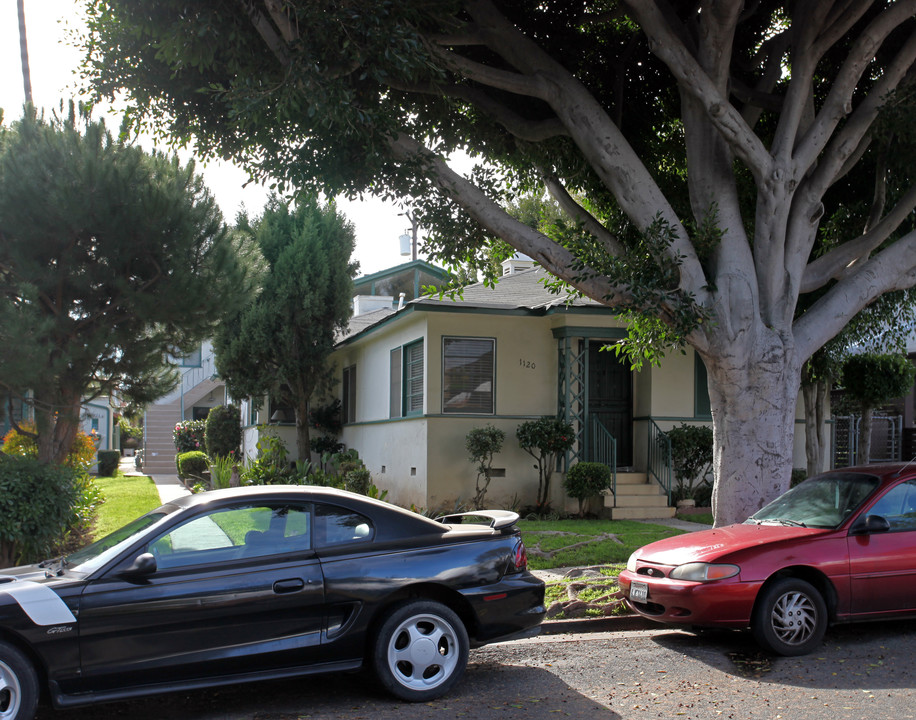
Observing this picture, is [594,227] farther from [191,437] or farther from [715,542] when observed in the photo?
[191,437]

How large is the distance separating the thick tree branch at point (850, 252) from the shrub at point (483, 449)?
6.23 meters

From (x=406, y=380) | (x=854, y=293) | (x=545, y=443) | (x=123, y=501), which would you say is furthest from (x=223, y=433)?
(x=854, y=293)

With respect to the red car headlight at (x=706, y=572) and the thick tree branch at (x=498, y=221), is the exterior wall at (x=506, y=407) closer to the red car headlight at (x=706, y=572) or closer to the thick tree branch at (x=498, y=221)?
the thick tree branch at (x=498, y=221)

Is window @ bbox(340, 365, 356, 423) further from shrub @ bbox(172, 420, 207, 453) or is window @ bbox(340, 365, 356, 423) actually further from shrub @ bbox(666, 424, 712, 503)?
shrub @ bbox(172, 420, 207, 453)

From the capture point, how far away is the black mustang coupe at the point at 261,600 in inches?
191

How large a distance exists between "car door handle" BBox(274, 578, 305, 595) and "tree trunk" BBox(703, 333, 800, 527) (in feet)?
15.6

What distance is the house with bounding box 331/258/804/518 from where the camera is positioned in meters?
14.8

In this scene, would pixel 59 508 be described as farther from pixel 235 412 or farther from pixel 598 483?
pixel 235 412

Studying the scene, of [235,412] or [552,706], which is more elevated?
[235,412]

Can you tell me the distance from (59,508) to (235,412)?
16.9m

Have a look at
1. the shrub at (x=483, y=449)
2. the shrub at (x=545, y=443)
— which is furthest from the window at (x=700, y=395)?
the shrub at (x=483, y=449)

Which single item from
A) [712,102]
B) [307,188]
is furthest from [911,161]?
[307,188]

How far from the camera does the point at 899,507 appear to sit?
712cm

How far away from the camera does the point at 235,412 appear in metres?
26.0
